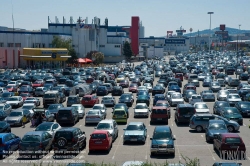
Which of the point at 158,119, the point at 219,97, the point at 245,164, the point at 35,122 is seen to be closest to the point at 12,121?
the point at 35,122

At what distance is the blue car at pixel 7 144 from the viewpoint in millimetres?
22047

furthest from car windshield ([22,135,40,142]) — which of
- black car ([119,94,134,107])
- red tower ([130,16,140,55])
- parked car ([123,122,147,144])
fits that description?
red tower ([130,16,140,55])

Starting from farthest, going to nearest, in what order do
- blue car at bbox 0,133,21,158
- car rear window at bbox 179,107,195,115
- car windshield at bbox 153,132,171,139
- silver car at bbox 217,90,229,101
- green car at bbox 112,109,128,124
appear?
silver car at bbox 217,90,229,101
green car at bbox 112,109,128,124
car rear window at bbox 179,107,195,115
car windshield at bbox 153,132,171,139
blue car at bbox 0,133,21,158

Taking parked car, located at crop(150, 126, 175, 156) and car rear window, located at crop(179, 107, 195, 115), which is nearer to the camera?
parked car, located at crop(150, 126, 175, 156)

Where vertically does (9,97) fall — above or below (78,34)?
below

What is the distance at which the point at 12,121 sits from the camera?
105 ft

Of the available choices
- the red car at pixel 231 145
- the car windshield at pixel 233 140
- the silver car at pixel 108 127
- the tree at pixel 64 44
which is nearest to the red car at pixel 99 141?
the silver car at pixel 108 127

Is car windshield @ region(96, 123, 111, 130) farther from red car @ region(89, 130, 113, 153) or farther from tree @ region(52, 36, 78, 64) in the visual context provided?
tree @ region(52, 36, 78, 64)

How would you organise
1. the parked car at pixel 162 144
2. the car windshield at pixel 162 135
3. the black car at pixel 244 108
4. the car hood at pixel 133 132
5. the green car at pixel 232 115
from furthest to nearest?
the black car at pixel 244 108, the green car at pixel 232 115, the car hood at pixel 133 132, the car windshield at pixel 162 135, the parked car at pixel 162 144

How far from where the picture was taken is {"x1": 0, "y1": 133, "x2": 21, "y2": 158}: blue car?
72.3ft

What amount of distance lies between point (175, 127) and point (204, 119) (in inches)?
98.0

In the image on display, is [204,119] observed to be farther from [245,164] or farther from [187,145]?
[245,164]

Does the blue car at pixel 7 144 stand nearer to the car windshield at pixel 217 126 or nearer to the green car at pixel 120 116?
the green car at pixel 120 116

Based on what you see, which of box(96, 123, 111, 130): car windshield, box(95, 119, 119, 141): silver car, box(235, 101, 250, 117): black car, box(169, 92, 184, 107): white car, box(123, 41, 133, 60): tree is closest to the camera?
box(95, 119, 119, 141): silver car
